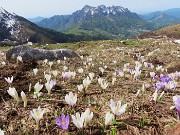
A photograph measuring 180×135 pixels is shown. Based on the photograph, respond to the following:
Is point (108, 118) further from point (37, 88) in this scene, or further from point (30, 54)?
point (30, 54)

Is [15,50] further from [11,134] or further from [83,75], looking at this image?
[11,134]

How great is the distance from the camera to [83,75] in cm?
784

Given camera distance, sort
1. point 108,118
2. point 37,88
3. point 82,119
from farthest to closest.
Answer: point 37,88, point 108,118, point 82,119

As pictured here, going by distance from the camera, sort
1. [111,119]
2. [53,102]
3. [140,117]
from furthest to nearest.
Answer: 1. [53,102]
2. [140,117]
3. [111,119]

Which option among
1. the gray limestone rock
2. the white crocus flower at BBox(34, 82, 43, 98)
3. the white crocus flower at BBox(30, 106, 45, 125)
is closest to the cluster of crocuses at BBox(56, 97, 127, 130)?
the white crocus flower at BBox(30, 106, 45, 125)

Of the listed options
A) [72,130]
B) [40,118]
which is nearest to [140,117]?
[72,130]

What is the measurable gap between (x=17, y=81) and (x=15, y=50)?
18.8 ft

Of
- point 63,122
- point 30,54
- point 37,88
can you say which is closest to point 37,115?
point 63,122

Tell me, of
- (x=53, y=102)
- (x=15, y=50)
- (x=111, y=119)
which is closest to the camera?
(x=111, y=119)

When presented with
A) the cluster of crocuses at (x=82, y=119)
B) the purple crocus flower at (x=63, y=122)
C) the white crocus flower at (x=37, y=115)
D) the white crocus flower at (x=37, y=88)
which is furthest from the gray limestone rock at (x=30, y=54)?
the purple crocus flower at (x=63, y=122)

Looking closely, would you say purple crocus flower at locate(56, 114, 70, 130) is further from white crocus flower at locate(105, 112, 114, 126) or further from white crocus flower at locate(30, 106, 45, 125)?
white crocus flower at locate(105, 112, 114, 126)

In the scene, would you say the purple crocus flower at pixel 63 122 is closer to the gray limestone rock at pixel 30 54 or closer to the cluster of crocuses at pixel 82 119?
the cluster of crocuses at pixel 82 119

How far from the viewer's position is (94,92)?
550 centimetres

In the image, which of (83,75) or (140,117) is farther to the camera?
(83,75)
